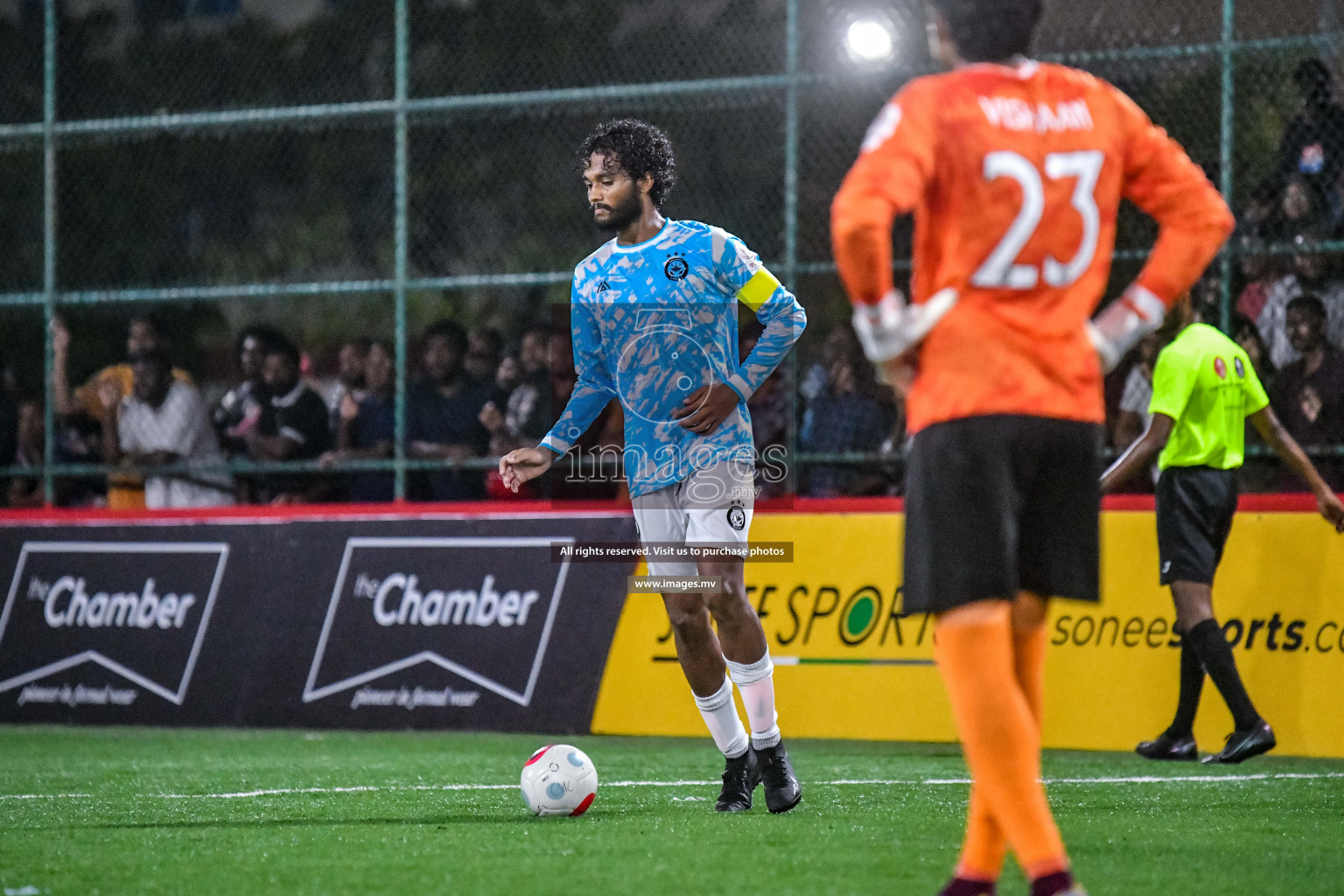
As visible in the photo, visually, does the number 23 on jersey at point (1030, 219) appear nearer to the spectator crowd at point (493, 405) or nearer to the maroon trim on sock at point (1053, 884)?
the maroon trim on sock at point (1053, 884)

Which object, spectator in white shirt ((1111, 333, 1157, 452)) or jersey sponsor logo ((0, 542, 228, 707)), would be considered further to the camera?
jersey sponsor logo ((0, 542, 228, 707))

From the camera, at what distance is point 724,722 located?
6.56 metres

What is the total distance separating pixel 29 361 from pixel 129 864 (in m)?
10.8

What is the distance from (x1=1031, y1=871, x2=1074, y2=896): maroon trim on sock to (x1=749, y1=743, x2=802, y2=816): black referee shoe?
2669 mm

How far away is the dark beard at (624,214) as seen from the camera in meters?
6.64

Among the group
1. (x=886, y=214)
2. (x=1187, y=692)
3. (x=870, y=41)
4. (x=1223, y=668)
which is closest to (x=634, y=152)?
(x=886, y=214)

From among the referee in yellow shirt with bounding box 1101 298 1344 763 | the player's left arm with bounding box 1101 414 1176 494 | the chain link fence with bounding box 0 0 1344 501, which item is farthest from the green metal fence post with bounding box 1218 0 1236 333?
the player's left arm with bounding box 1101 414 1176 494

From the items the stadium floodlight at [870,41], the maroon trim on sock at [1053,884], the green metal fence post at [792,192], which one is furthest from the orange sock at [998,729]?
the stadium floodlight at [870,41]

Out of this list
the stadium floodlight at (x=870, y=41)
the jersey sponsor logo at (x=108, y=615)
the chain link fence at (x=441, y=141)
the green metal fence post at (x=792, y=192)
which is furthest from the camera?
the stadium floodlight at (x=870, y=41)

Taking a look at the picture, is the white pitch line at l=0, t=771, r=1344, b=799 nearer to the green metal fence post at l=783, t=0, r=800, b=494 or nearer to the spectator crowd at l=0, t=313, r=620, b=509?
the green metal fence post at l=783, t=0, r=800, b=494

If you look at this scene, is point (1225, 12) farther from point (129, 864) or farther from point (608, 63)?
point (608, 63)

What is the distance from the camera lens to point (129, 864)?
5223mm

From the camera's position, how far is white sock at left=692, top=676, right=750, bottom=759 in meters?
6.54

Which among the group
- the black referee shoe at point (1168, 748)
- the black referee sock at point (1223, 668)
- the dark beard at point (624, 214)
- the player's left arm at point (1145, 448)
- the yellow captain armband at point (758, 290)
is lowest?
the black referee shoe at point (1168, 748)
